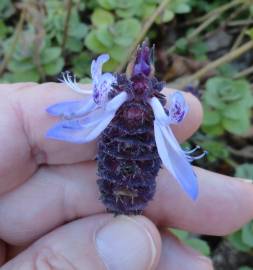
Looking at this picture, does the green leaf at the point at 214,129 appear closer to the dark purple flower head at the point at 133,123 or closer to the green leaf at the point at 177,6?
the green leaf at the point at 177,6

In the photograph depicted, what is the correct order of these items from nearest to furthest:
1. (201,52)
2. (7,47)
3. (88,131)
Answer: (88,131), (7,47), (201,52)

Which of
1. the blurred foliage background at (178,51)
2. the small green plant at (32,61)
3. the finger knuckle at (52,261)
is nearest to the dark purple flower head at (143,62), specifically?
the finger knuckle at (52,261)

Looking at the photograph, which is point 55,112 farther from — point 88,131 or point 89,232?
point 89,232

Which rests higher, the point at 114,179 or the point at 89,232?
the point at 114,179

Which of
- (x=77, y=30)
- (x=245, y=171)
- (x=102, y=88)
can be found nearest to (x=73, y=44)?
(x=77, y=30)

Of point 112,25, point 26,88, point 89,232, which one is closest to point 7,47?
point 112,25

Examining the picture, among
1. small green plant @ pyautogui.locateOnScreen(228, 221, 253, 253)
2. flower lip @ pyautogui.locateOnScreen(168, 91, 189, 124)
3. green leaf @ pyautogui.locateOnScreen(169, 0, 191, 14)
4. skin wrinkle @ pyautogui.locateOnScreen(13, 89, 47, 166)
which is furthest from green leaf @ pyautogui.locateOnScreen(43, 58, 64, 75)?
flower lip @ pyautogui.locateOnScreen(168, 91, 189, 124)
